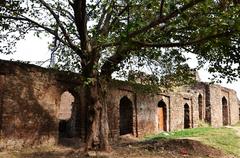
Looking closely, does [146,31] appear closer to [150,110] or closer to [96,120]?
[96,120]

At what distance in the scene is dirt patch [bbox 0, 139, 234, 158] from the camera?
11.2 metres

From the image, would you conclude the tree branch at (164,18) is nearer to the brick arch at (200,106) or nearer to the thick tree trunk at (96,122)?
the thick tree trunk at (96,122)

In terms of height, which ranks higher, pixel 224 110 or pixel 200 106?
pixel 200 106

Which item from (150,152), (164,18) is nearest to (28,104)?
(150,152)

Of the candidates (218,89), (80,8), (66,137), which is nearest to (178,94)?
(218,89)

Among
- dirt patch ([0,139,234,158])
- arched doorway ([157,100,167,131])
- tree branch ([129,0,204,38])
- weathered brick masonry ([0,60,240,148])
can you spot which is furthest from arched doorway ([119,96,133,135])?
tree branch ([129,0,204,38])

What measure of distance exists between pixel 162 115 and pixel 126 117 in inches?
139

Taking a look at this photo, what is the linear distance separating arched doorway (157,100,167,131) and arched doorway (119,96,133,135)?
295 centimetres

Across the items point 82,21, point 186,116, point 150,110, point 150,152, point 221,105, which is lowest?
point 150,152

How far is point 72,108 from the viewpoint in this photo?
18516 mm

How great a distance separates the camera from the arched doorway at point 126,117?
60.2ft

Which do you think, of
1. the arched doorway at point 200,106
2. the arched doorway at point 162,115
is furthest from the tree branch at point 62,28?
the arched doorway at point 200,106

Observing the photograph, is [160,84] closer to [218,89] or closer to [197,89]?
[197,89]

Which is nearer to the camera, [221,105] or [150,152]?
[150,152]
